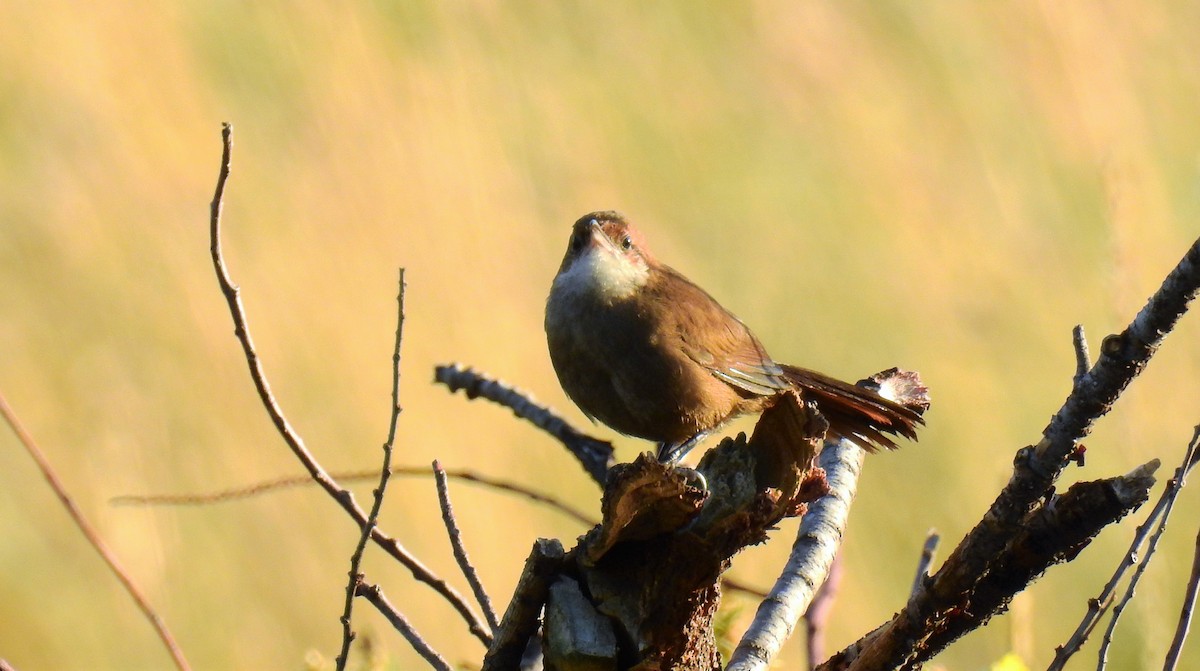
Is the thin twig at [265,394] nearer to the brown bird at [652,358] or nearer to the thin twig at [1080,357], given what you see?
the brown bird at [652,358]

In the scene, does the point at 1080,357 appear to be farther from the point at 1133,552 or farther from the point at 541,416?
the point at 541,416

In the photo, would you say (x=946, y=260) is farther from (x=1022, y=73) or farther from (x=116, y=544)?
(x=116, y=544)

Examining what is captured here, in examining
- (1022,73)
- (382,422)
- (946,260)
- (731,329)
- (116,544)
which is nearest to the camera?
(731,329)

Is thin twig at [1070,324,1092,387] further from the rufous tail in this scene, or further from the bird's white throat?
the bird's white throat

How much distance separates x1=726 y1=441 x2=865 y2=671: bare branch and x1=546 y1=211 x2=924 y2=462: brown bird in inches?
15.4

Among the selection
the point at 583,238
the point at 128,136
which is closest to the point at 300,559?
the point at 128,136

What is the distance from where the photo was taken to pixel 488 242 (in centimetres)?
733

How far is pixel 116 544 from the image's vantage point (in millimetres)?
5527

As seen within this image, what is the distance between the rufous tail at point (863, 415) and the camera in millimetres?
3080

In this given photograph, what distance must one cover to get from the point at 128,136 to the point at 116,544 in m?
2.44

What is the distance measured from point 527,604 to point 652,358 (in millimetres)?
1380

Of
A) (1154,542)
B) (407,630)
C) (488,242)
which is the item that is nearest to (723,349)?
(407,630)

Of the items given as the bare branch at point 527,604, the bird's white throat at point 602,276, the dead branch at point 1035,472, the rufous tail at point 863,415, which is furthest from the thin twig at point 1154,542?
the bird's white throat at point 602,276

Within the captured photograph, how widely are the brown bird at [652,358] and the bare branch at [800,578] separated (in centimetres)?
39
